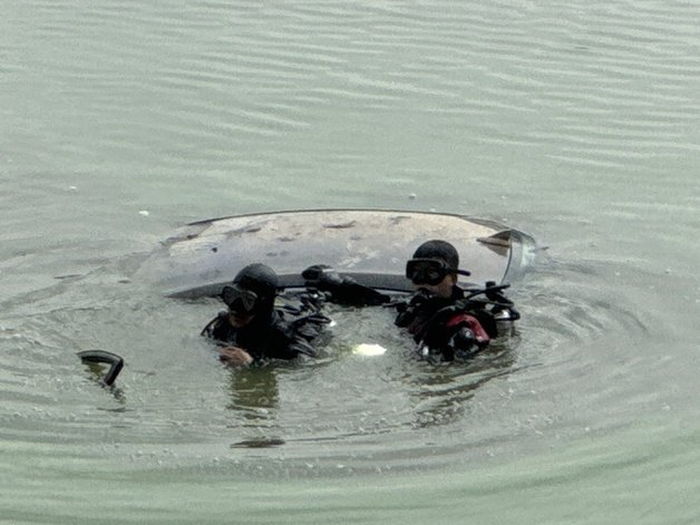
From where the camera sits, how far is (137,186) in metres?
11.4

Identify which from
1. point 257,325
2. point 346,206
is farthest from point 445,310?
point 346,206

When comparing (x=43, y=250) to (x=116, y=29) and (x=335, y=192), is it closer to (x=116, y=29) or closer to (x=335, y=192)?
(x=335, y=192)

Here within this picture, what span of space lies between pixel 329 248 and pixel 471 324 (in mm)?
1276

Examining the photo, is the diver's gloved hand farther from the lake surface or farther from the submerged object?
the lake surface

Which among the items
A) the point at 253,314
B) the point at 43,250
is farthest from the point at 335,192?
the point at 253,314

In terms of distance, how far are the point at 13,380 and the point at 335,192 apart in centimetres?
369

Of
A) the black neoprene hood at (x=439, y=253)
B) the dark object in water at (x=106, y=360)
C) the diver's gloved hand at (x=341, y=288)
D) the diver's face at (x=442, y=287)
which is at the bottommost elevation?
the dark object in water at (x=106, y=360)

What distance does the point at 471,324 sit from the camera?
870cm

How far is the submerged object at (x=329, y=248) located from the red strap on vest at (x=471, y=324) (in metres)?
0.68

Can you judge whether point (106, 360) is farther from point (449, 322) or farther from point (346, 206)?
point (346, 206)

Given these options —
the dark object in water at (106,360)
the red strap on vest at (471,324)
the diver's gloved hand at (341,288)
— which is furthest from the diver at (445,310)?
the dark object in water at (106,360)

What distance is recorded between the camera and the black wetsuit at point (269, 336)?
8594 mm

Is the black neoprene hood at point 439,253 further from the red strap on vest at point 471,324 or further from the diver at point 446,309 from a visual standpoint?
the red strap on vest at point 471,324

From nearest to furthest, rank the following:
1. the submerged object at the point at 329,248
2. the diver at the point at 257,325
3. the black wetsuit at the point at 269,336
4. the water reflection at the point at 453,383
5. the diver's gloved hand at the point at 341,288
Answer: the water reflection at the point at 453,383 → the diver at the point at 257,325 → the black wetsuit at the point at 269,336 → the diver's gloved hand at the point at 341,288 → the submerged object at the point at 329,248
